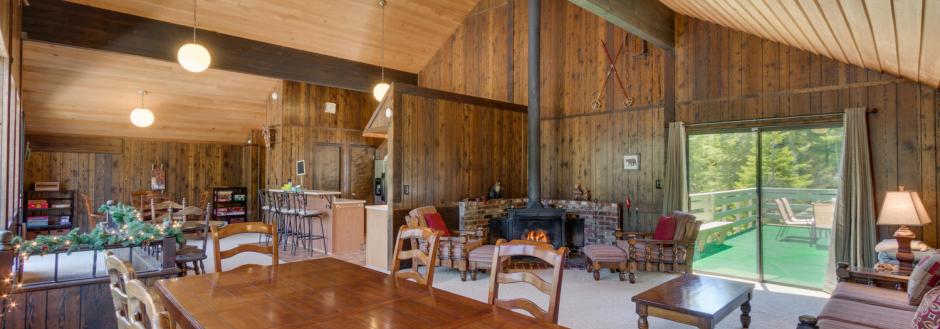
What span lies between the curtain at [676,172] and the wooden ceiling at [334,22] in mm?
4362

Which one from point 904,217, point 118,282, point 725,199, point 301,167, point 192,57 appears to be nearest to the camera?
point 118,282

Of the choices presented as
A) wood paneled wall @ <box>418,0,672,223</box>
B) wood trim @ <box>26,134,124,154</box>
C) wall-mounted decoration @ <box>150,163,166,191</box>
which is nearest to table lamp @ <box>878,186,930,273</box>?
wood paneled wall @ <box>418,0,672,223</box>

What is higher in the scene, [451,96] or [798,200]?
[451,96]

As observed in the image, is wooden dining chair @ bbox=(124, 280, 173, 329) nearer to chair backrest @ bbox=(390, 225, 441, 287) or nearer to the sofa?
chair backrest @ bbox=(390, 225, 441, 287)

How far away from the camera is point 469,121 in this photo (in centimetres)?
727

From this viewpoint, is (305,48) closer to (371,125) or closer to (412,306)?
(371,125)

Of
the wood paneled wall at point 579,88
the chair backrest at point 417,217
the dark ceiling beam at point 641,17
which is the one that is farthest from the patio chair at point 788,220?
the chair backrest at point 417,217

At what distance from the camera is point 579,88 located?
7.55 m

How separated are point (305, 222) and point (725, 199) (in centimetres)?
648

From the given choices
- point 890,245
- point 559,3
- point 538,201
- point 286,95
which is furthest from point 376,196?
point 890,245

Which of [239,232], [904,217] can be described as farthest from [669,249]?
[239,232]

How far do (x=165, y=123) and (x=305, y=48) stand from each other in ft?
12.2

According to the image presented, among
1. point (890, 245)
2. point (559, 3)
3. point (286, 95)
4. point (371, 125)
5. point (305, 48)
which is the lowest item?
point (890, 245)

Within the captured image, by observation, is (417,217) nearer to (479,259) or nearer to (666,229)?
(479,259)
